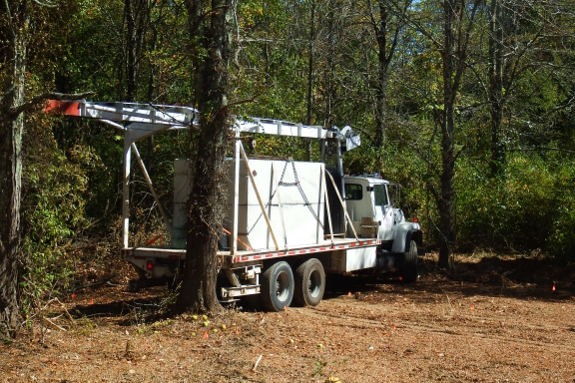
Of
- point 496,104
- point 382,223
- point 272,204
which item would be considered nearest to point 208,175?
point 272,204

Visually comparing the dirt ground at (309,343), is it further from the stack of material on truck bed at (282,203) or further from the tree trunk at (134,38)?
the tree trunk at (134,38)

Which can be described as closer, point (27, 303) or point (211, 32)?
point (27, 303)

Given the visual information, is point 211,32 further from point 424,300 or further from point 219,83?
point 424,300

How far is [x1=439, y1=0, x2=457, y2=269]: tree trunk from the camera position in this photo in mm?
15672

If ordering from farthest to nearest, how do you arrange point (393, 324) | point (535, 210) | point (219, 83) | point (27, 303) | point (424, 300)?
point (535, 210), point (424, 300), point (393, 324), point (219, 83), point (27, 303)

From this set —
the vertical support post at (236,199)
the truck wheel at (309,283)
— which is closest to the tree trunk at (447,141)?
the truck wheel at (309,283)

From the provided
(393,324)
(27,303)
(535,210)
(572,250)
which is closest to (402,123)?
(535,210)

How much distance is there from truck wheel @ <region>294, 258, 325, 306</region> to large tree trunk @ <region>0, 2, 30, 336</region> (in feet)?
17.0

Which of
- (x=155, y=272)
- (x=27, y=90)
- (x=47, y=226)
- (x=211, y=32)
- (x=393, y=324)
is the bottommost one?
(x=393, y=324)

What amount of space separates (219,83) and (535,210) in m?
11.2

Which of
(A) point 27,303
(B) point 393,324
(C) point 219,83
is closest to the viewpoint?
(A) point 27,303

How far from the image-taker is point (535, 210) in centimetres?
1766

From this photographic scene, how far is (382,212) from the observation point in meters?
15.4

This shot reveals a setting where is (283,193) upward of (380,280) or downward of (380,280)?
upward
